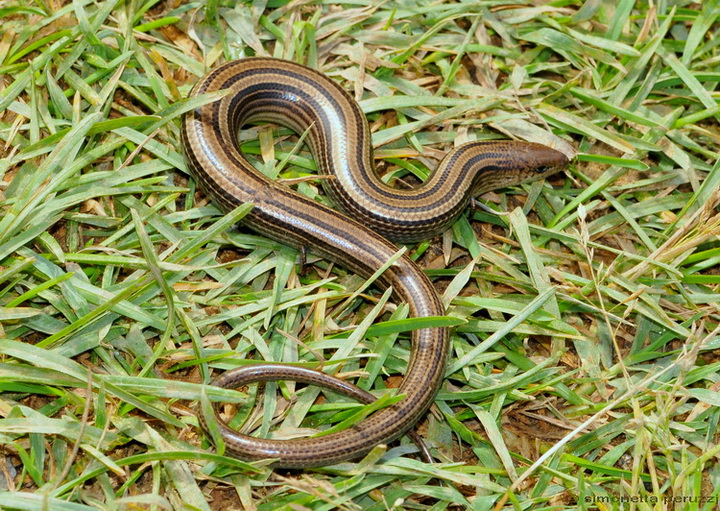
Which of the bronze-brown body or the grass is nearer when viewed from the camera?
the grass

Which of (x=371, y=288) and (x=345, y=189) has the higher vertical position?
(x=345, y=189)

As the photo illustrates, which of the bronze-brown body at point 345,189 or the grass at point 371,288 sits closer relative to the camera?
the grass at point 371,288

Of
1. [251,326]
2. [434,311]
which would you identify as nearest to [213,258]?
[251,326]

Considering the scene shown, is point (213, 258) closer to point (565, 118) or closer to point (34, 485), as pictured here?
point (34, 485)
